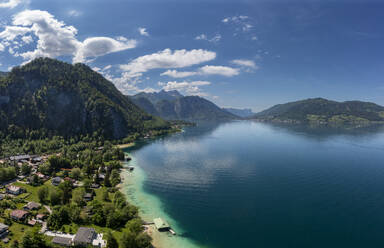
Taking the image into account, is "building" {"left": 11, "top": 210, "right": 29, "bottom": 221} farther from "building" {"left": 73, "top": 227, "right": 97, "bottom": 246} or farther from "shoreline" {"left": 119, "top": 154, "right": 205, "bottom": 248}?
"shoreline" {"left": 119, "top": 154, "right": 205, "bottom": 248}

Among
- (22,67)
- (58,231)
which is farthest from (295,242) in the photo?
(22,67)

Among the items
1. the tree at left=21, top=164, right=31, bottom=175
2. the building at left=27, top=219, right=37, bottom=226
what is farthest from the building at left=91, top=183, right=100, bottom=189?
the tree at left=21, top=164, right=31, bottom=175

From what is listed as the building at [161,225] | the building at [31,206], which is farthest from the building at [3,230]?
the building at [161,225]

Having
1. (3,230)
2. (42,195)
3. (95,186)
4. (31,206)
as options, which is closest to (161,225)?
(3,230)

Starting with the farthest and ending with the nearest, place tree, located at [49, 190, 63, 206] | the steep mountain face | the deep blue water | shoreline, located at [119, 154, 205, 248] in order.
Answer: the steep mountain face, tree, located at [49, 190, 63, 206], the deep blue water, shoreline, located at [119, 154, 205, 248]

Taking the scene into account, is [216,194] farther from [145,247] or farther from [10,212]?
[10,212]

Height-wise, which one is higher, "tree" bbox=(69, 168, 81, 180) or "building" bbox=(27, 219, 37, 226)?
"tree" bbox=(69, 168, 81, 180)

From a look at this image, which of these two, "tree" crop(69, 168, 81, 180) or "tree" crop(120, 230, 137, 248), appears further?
"tree" crop(69, 168, 81, 180)
